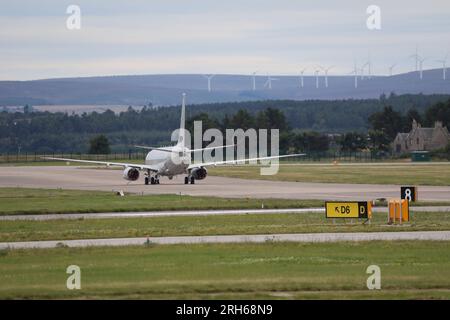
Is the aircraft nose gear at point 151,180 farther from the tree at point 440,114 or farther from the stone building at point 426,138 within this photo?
the tree at point 440,114

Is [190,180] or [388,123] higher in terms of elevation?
[388,123]

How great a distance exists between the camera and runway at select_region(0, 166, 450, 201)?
6500 cm

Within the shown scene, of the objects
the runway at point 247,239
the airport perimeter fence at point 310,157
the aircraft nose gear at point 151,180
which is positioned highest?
the airport perimeter fence at point 310,157

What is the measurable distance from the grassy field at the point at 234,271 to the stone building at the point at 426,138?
431 ft

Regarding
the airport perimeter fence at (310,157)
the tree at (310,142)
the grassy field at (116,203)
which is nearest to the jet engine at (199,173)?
the grassy field at (116,203)

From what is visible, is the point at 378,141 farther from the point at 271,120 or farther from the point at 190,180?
the point at 190,180

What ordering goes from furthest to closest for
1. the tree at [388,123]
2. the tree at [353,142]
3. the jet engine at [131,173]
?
the tree at [388,123]
the tree at [353,142]
the jet engine at [131,173]

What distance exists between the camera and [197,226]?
142 ft

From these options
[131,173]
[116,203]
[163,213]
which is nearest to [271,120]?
[131,173]

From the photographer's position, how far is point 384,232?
131ft

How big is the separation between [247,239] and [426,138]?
5199 inches

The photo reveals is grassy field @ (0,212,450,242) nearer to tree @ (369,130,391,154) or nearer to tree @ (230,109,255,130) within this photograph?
tree @ (369,130,391,154)

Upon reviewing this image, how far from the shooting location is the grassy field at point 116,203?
2146 inches
